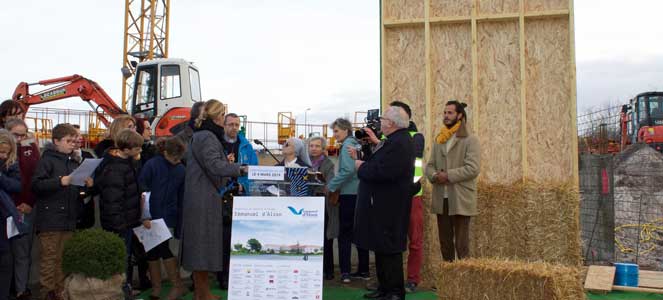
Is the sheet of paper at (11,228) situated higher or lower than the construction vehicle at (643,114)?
lower

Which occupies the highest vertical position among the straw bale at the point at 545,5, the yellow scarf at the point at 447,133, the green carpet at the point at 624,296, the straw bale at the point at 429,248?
the straw bale at the point at 545,5

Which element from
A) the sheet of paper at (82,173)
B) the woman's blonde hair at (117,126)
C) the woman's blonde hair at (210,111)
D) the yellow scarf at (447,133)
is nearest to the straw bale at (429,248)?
the yellow scarf at (447,133)

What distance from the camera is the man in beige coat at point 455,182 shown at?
569 centimetres

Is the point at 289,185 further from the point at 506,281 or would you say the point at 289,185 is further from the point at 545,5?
the point at 545,5

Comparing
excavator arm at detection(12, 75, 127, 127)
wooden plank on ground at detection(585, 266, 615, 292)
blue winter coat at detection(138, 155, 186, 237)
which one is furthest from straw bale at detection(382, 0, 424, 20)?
excavator arm at detection(12, 75, 127, 127)

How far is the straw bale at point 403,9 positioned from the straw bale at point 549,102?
124cm

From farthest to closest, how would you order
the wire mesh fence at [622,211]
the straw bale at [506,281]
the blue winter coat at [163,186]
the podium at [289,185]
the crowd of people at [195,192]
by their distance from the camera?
1. the wire mesh fence at [622,211]
2. the blue winter coat at [163,186]
3. the crowd of people at [195,192]
4. the podium at [289,185]
5. the straw bale at [506,281]

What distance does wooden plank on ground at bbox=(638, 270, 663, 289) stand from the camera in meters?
6.23

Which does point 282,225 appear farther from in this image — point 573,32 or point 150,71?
point 150,71

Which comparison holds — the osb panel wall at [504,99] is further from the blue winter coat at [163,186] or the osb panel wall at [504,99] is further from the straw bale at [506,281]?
the blue winter coat at [163,186]

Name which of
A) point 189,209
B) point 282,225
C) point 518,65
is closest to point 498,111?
point 518,65

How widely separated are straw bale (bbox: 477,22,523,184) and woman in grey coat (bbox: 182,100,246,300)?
3162 millimetres

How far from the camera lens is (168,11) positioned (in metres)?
39.3

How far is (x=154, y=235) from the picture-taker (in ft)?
18.2
